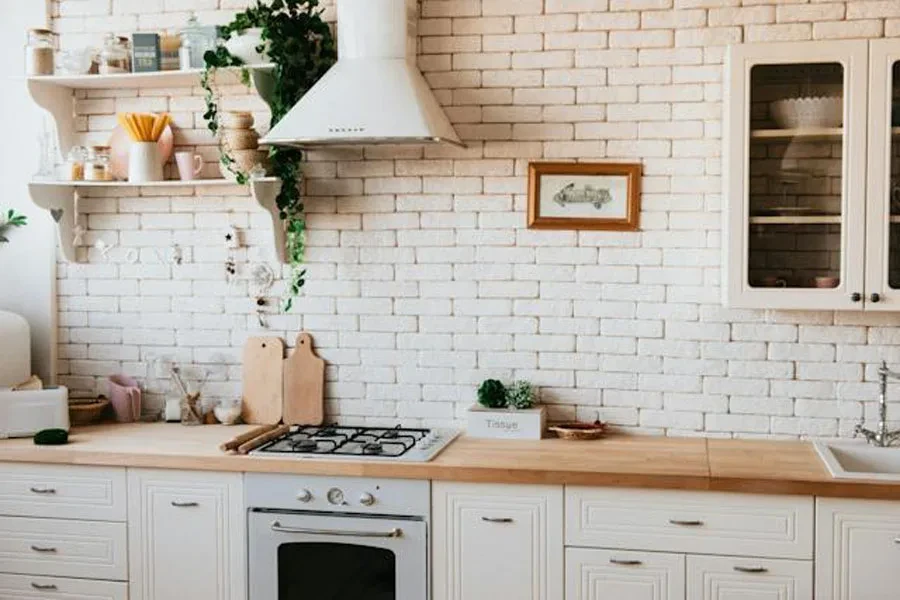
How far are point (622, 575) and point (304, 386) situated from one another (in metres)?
1.42

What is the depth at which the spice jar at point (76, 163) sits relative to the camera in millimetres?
4188

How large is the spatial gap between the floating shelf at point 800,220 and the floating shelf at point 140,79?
1.77 meters

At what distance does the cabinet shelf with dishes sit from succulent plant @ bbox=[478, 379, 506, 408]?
91cm

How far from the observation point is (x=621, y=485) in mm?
3400

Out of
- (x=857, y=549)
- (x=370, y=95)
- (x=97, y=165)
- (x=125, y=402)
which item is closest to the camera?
(x=857, y=549)

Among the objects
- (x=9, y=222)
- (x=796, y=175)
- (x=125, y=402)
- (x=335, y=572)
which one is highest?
(x=796, y=175)

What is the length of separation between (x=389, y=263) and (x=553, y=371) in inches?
28.7

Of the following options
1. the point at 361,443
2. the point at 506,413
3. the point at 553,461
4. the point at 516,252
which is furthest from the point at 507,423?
the point at 516,252

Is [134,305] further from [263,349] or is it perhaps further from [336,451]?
[336,451]

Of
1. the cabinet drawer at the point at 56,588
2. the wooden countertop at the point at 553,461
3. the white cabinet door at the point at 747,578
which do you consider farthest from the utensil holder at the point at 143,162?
the white cabinet door at the point at 747,578

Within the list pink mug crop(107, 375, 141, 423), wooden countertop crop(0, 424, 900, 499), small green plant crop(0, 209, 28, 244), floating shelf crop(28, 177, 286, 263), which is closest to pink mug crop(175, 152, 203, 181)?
floating shelf crop(28, 177, 286, 263)

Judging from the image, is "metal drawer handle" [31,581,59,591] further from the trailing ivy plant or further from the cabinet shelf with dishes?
the trailing ivy plant

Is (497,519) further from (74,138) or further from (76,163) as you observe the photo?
(74,138)

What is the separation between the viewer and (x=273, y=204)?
4078mm
